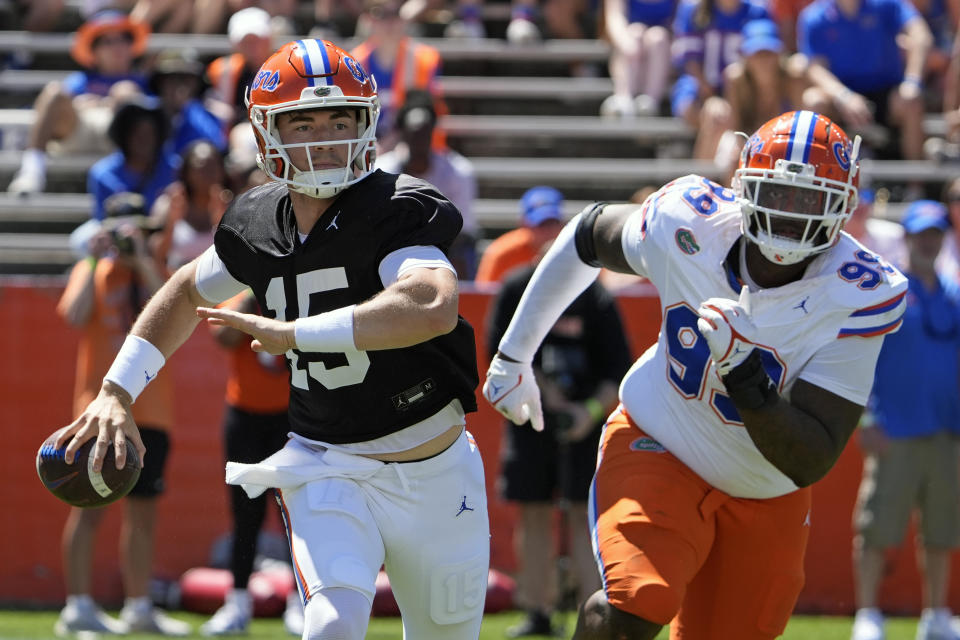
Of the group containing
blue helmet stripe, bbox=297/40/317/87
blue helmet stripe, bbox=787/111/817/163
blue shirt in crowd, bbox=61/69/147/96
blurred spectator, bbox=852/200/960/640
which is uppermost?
blue helmet stripe, bbox=297/40/317/87

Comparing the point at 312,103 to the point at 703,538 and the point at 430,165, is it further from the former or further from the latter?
the point at 430,165

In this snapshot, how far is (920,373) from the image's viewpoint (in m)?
7.40

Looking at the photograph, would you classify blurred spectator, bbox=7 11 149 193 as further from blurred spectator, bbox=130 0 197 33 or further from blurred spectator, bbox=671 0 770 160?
blurred spectator, bbox=671 0 770 160

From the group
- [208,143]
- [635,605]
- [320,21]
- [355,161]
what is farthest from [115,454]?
[320,21]

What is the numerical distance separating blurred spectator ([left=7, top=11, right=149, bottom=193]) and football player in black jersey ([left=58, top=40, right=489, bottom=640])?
5.81m

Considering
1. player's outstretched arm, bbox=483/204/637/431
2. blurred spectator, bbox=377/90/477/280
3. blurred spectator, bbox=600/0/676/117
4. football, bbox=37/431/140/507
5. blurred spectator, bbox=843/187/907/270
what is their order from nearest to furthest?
football, bbox=37/431/140/507
player's outstretched arm, bbox=483/204/637/431
blurred spectator, bbox=843/187/907/270
blurred spectator, bbox=377/90/477/280
blurred spectator, bbox=600/0/676/117

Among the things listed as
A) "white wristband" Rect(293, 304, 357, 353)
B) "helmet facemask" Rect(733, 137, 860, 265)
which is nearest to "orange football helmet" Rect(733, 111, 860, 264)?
"helmet facemask" Rect(733, 137, 860, 265)

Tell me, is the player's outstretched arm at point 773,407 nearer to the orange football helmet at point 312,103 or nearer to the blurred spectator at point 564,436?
the orange football helmet at point 312,103

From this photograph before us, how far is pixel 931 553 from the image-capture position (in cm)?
736

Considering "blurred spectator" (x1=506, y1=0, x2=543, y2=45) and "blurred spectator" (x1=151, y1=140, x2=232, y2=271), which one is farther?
"blurred spectator" (x1=506, y1=0, x2=543, y2=45)

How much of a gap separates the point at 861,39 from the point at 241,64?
4.08 metres

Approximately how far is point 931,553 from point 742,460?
353cm

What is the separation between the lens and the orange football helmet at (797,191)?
163 inches

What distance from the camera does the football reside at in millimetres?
3857
